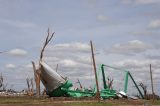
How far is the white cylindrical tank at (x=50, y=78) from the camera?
5891cm

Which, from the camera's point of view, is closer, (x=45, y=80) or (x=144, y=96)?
(x=45, y=80)

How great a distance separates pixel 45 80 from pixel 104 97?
360 inches

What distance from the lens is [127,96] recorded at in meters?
63.7

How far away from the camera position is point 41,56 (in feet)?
187

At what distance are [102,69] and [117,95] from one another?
7.31 meters

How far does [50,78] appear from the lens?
2336 inches

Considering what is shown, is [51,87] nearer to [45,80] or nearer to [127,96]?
[45,80]

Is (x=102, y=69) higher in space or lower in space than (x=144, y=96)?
higher

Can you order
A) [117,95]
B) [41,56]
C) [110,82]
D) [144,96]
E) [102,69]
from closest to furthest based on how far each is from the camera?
[41,56]
[117,95]
[102,69]
[144,96]
[110,82]

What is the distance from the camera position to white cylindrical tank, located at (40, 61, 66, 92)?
5891 cm

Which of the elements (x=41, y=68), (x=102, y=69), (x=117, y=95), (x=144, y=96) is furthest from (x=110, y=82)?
(x=41, y=68)

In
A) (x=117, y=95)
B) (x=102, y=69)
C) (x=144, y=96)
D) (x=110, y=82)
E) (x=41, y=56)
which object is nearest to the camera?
(x=41, y=56)

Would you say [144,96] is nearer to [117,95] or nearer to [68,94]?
[117,95]

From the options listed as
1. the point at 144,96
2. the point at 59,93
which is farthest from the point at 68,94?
the point at 144,96
